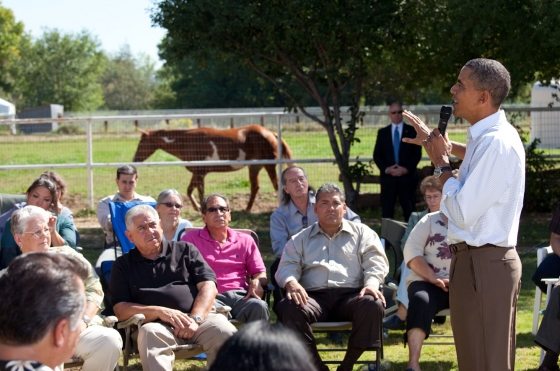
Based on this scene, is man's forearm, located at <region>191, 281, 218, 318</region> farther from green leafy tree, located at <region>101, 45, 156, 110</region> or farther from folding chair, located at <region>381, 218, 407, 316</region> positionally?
green leafy tree, located at <region>101, 45, 156, 110</region>

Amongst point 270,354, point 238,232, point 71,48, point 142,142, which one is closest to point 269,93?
point 71,48

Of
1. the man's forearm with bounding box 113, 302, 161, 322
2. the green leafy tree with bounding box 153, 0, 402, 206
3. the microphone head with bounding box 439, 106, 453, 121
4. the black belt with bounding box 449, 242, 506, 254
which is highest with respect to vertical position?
the green leafy tree with bounding box 153, 0, 402, 206

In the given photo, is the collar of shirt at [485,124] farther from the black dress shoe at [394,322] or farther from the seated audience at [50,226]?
the seated audience at [50,226]

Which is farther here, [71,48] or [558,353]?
[71,48]

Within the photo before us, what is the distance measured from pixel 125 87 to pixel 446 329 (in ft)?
247

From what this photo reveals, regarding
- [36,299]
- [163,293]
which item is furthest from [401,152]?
[36,299]

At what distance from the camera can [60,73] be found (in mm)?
57188

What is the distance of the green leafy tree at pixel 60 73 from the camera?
183ft

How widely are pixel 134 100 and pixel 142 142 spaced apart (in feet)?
216

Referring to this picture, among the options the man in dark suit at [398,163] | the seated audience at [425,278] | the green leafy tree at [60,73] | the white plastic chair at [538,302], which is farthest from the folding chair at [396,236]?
the green leafy tree at [60,73]

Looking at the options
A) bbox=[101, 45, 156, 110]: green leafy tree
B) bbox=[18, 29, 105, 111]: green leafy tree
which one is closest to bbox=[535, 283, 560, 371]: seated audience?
bbox=[18, 29, 105, 111]: green leafy tree

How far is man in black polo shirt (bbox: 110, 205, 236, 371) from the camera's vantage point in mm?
4957

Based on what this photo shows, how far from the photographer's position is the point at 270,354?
69.4 inches

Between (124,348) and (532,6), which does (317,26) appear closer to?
(532,6)
